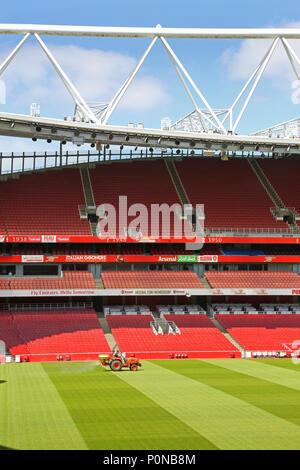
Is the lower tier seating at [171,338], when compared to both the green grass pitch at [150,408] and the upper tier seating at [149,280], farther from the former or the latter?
the green grass pitch at [150,408]

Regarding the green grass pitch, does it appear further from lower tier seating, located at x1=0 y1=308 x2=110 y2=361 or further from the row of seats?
the row of seats

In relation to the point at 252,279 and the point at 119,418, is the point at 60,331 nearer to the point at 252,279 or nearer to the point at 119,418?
the point at 252,279

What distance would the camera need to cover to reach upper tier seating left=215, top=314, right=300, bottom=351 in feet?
160

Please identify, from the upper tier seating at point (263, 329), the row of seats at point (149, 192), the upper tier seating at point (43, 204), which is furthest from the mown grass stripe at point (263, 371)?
the upper tier seating at point (43, 204)

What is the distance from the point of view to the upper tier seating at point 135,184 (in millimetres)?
60156

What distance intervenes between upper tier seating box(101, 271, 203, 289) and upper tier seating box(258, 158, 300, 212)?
14789 millimetres

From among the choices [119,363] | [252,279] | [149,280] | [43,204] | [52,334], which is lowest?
[119,363]

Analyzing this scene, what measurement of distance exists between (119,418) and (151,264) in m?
37.5

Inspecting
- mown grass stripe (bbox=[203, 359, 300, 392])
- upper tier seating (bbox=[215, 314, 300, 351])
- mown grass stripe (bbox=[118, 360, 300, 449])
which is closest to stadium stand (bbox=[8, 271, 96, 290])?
upper tier seating (bbox=[215, 314, 300, 351])

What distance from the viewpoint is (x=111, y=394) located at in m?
26.6

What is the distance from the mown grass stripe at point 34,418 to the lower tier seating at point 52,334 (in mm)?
12399

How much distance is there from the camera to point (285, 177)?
2650 inches

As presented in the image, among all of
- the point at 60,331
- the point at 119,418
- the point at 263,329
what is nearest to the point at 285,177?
the point at 263,329
